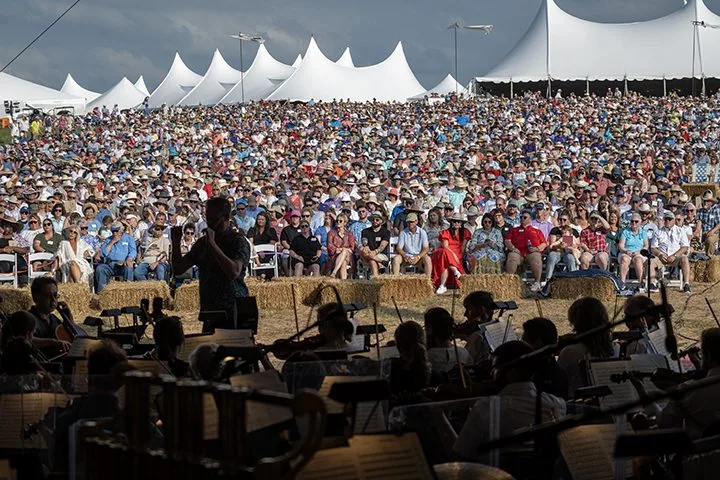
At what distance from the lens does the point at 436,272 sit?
661 inches

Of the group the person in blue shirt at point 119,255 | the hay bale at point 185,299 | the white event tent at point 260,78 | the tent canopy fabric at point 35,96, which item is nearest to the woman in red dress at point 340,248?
the hay bale at point 185,299

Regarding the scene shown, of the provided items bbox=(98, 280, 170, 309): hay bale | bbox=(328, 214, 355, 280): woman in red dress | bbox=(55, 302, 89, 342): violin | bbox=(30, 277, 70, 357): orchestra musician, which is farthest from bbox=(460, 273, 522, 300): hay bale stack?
bbox=(30, 277, 70, 357): orchestra musician

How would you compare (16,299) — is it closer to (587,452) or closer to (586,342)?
(586,342)

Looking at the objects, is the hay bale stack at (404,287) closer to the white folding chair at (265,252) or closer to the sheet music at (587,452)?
Answer: the white folding chair at (265,252)

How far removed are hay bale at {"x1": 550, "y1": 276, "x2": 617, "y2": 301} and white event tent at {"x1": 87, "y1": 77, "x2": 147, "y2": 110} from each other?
198ft

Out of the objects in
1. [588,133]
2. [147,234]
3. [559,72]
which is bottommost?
[147,234]

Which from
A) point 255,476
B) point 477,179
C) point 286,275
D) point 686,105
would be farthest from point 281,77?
point 255,476

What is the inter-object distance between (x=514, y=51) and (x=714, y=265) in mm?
50176

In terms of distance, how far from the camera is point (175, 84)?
249 ft

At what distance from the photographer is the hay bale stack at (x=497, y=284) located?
52.2 ft

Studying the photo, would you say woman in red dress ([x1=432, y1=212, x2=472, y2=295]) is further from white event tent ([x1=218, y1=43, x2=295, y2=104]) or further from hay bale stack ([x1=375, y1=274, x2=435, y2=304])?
white event tent ([x1=218, y1=43, x2=295, y2=104])

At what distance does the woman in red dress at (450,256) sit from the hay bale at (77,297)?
4639 mm

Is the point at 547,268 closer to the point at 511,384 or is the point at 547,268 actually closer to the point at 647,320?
the point at 647,320

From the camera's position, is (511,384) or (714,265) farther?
(714,265)
